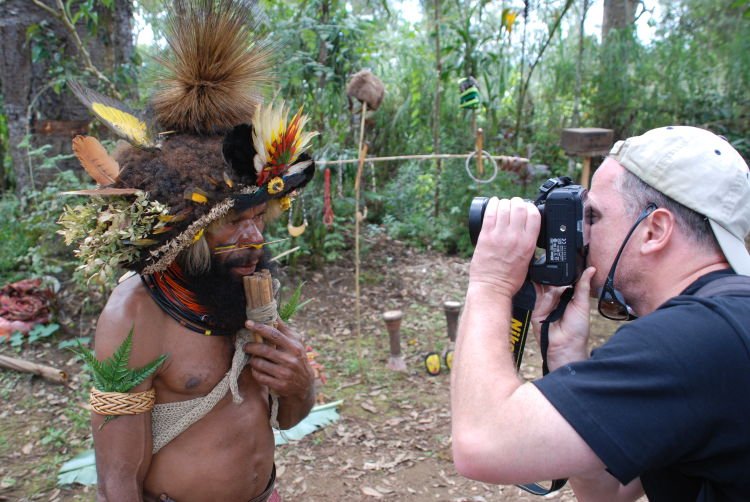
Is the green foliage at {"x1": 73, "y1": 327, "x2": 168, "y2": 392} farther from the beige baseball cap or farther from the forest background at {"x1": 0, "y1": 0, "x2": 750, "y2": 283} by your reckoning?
the forest background at {"x1": 0, "y1": 0, "x2": 750, "y2": 283}

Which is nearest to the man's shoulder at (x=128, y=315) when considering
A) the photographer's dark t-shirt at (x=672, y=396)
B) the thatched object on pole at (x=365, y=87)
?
the photographer's dark t-shirt at (x=672, y=396)

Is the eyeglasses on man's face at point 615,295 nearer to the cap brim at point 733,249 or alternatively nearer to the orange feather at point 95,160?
the cap brim at point 733,249

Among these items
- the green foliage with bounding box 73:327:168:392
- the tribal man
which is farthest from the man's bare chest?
the green foliage with bounding box 73:327:168:392

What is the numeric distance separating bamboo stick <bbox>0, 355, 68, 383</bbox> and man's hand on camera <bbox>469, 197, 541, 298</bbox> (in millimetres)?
3810

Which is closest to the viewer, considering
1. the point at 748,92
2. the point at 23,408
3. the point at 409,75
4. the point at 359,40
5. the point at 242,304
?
the point at 242,304

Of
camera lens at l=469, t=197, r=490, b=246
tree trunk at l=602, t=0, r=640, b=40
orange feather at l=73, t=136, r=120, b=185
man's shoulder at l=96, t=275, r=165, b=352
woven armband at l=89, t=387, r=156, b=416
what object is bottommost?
woven armband at l=89, t=387, r=156, b=416

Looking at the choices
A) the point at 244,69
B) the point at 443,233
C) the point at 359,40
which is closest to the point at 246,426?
the point at 244,69

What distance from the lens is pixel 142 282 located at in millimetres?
1926

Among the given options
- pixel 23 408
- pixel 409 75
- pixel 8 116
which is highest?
pixel 409 75

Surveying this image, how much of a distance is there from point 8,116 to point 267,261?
4184 mm

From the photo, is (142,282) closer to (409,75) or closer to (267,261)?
(267,261)

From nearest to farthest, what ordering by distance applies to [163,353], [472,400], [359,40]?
[472,400]
[163,353]
[359,40]

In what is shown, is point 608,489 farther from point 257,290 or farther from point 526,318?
point 257,290

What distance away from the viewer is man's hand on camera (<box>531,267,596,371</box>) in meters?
1.50
